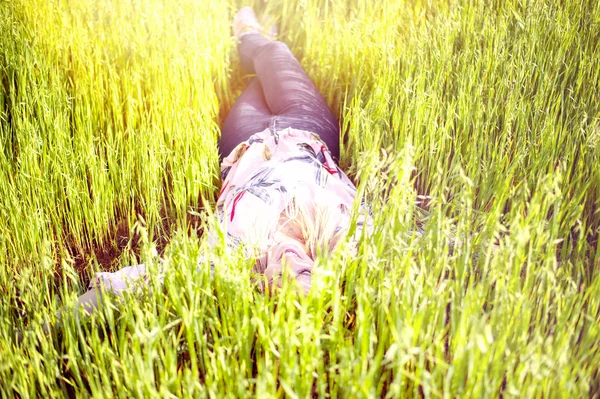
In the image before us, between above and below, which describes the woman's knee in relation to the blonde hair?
above

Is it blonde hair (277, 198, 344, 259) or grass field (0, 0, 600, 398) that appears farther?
blonde hair (277, 198, 344, 259)

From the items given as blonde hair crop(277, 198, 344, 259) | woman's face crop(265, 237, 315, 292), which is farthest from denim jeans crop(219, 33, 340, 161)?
woman's face crop(265, 237, 315, 292)

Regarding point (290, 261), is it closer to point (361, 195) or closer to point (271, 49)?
point (361, 195)

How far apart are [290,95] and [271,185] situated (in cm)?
53

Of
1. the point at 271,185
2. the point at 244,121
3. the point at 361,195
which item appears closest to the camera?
the point at 361,195

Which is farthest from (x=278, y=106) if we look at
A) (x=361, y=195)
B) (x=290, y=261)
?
(x=361, y=195)

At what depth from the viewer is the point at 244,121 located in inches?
68.3

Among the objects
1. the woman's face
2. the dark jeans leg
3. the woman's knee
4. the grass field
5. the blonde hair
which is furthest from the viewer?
the woman's knee

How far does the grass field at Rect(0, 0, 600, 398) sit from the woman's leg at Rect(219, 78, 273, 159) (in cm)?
11

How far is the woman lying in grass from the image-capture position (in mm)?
1086

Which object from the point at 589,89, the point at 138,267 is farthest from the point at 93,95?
the point at 589,89

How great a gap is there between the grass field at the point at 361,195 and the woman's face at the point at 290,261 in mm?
62

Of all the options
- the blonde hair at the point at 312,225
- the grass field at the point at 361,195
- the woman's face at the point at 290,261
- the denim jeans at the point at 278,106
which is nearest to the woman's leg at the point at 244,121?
the denim jeans at the point at 278,106

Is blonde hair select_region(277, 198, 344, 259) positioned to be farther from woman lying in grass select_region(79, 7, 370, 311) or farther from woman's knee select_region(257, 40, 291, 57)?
woman's knee select_region(257, 40, 291, 57)
